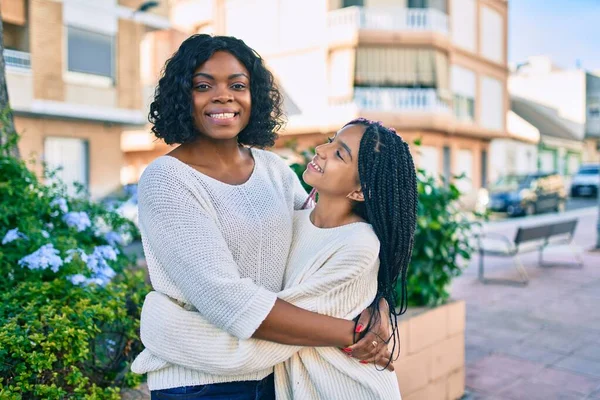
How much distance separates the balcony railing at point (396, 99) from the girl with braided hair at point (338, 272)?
63.8 ft

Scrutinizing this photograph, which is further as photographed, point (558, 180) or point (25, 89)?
point (558, 180)

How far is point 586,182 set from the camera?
29.4m

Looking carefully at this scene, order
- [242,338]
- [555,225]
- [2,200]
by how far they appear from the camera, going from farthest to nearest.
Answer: [555,225], [2,200], [242,338]

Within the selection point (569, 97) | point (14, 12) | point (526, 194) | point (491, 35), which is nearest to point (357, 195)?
point (14, 12)

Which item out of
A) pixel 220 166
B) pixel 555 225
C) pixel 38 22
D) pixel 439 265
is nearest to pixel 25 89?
pixel 38 22

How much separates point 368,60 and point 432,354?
61.3 ft

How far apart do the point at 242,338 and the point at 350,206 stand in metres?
0.50

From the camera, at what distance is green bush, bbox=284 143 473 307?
3725mm

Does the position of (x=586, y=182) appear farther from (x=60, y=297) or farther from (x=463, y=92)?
(x=60, y=297)

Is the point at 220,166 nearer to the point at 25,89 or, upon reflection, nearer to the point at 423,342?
the point at 423,342

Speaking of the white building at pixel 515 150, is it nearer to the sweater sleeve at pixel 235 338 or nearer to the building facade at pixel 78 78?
the building facade at pixel 78 78

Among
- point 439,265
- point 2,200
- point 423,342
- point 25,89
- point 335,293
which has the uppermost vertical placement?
point 25,89

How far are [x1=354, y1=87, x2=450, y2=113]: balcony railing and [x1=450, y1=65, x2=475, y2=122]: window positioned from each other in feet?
8.08

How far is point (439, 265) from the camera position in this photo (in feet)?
12.7
